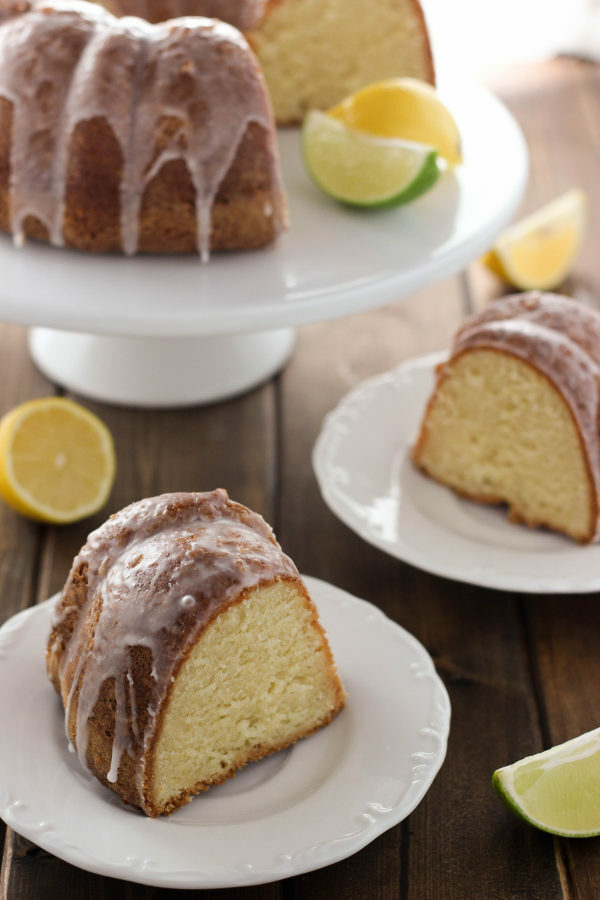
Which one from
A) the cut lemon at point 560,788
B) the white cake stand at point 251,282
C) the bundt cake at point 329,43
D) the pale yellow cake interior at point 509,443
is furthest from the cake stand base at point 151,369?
the cut lemon at point 560,788

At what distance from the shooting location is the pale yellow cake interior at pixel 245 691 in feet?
4.73

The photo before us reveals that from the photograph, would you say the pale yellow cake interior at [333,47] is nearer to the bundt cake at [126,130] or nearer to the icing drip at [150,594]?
the bundt cake at [126,130]

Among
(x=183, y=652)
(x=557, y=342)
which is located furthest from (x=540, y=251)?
(x=183, y=652)

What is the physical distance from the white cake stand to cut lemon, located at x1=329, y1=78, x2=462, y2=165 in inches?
4.2

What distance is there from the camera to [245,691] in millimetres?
1520

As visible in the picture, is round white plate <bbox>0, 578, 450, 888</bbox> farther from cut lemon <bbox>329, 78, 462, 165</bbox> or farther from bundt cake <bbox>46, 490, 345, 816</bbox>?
cut lemon <bbox>329, 78, 462, 165</bbox>

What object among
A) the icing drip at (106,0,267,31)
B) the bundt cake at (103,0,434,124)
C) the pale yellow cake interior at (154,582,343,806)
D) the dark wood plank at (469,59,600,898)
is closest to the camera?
the pale yellow cake interior at (154,582,343,806)

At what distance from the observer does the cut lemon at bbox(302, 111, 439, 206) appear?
2162 millimetres

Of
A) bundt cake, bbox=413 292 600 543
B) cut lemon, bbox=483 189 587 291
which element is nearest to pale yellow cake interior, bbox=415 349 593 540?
bundt cake, bbox=413 292 600 543

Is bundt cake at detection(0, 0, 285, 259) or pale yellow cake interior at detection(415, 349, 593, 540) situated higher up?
bundt cake at detection(0, 0, 285, 259)

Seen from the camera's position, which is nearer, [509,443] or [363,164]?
[509,443]

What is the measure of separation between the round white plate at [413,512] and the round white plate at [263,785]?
0.26m

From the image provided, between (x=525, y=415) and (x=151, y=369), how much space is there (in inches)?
33.8

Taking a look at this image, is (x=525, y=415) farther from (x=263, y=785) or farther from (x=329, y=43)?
(x=329, y=43)
